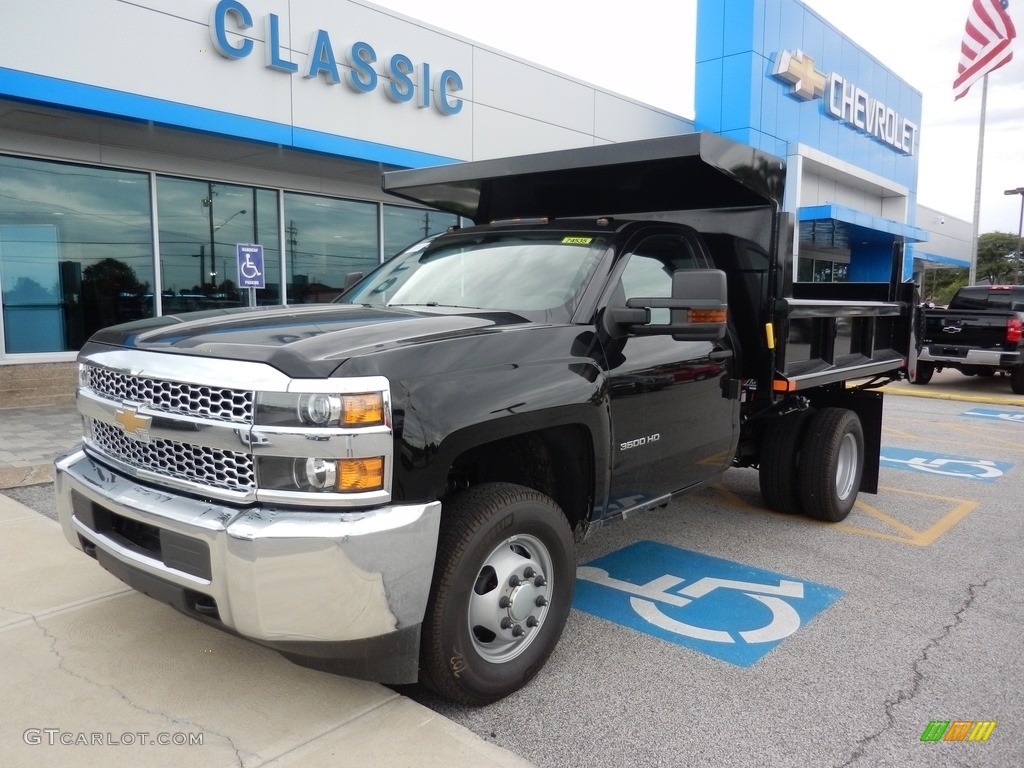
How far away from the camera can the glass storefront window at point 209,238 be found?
11.6m

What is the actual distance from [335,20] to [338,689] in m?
11.5

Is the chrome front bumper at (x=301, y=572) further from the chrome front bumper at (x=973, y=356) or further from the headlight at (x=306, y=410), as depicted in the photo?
the chrome front bumper at (x=973, y=356)

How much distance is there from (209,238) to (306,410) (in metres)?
10.8

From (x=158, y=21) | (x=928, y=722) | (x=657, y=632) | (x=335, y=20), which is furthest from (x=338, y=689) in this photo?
(x=335, y=20)

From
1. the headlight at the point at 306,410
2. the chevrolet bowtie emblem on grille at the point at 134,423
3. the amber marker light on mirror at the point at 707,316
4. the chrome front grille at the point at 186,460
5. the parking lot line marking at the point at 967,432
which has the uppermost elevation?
the amber marker light on mirror at the point at 707,316

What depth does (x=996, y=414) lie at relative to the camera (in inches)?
459

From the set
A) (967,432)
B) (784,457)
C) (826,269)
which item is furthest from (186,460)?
(826,269)

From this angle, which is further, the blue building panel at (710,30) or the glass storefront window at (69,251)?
the blue building panel at (710,30)

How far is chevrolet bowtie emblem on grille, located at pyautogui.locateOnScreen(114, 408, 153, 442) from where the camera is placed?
274 centimetres

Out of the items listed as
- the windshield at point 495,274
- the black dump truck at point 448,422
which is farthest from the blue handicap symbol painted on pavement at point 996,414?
the windshield at point 495,274

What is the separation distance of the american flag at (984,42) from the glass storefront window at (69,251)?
26.4 m

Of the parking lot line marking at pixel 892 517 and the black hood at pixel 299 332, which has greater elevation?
the black hood at pixel 299 332

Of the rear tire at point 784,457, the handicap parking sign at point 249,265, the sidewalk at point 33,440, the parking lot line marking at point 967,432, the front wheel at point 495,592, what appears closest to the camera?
the front wheel at point 495,592

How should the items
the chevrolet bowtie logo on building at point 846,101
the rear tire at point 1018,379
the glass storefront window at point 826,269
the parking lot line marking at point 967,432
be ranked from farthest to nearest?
the glass storefront window at point 826,269 < the chevrolet bowtie logo on building at point 846,101 < the rear tire at point 1018,379 < the parking lot line marking at point 967,432
